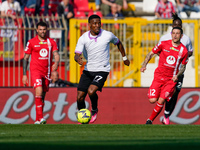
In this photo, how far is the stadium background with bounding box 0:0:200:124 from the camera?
14055 mm

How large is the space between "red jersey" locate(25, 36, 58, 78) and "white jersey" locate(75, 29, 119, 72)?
132cm

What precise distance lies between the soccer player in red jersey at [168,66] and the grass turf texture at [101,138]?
1869mm

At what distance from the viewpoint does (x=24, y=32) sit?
14.9m

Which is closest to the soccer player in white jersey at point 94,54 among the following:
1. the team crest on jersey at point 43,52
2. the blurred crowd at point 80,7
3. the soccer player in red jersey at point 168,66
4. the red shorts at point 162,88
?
the soccer player in red jersey at point 168,66

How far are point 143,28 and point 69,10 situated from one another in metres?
2.85

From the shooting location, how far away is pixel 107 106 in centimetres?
1413

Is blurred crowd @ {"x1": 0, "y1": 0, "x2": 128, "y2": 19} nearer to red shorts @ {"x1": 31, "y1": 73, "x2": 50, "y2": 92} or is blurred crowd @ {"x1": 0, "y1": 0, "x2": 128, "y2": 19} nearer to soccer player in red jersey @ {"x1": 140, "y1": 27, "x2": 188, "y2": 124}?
red shorts @ {"x1": 31, "y1": 73, "x2": 50, "y2": 92}

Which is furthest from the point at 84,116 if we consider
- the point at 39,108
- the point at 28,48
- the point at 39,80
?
the point at 28,48

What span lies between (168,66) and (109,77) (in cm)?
408

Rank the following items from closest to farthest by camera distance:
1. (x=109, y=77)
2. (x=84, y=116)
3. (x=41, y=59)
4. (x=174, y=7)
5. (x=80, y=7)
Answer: (x=84, y=116) → (x=41, y=59) → (x=109, y=77) → (x=174, y=7) → (x=80, y=7)

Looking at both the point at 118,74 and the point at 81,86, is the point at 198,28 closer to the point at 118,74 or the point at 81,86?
the point at 118,74

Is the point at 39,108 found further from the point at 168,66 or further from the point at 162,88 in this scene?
Result: the point at 168,66

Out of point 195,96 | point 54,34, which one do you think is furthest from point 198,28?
point 54,34

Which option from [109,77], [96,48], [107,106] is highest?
[96,48]
